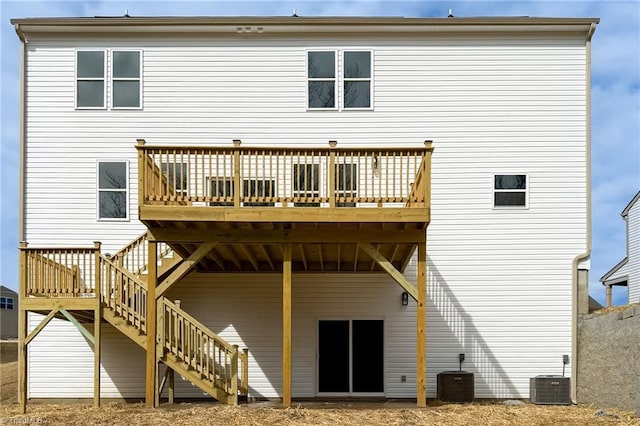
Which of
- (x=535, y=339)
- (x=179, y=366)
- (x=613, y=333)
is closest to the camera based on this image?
(x=179, y=366)

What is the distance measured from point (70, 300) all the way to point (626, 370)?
10.9 meters

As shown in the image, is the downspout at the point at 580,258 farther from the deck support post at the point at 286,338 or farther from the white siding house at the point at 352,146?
the deck support post at the point at 286,338

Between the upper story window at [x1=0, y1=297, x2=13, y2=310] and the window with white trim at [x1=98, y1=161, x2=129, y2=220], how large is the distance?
2813 centimetres

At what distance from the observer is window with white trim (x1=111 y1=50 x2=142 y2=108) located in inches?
647

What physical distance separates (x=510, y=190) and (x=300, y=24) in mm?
6204

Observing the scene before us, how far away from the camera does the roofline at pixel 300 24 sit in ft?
53.0

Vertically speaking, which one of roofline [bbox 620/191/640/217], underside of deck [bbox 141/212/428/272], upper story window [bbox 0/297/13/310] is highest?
roofline [bbox 620/191/640/217]

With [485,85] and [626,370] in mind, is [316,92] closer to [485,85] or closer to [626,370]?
[485,85]

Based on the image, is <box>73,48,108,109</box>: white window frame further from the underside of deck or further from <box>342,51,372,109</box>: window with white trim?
<box>342,51,372,109</box>: window with white trim

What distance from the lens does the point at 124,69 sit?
1650 cm

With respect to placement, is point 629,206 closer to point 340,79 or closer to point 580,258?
point 580,258

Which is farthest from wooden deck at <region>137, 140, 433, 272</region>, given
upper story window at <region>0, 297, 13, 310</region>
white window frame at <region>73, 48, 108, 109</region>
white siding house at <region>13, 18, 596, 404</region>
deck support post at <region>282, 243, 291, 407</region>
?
upper story window at <region>0, 297, 13, 310</region>

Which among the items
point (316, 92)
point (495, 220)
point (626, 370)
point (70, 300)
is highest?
point (316, 92)

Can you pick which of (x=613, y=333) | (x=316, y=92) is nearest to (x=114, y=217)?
(x=316, y=92)
